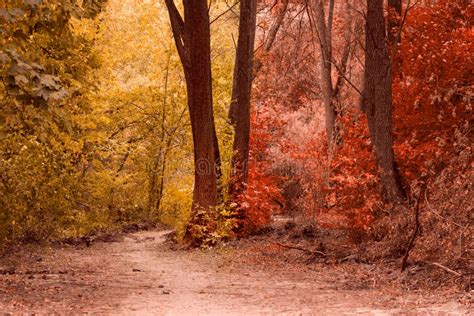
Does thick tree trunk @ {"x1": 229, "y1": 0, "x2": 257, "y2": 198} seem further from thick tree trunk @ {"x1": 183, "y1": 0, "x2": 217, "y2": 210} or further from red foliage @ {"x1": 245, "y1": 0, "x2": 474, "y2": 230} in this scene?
red foliage @ {"x1": 245, "y1": 0, "x2": 474, "y2": 230}

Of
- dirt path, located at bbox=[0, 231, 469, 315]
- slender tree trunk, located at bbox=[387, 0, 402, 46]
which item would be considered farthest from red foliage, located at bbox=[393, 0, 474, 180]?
dirt path, located at bbox=[0, 231, 469, 315]

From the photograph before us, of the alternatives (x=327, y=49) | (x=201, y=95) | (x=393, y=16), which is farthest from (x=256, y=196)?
(x=327, y=49)

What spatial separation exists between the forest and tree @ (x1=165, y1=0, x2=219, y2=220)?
34mm

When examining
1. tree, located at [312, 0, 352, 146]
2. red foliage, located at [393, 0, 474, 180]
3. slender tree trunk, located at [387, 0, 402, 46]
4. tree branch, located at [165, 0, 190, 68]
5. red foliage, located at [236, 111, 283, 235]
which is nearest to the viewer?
red foliage, located at [393, 0, 474, 180]

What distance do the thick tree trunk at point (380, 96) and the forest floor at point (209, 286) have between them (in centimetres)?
214

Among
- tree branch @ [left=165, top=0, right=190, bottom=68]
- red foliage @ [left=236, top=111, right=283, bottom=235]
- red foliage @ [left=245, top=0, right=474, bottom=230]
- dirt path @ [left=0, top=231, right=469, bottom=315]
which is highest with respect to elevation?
tree branch @ [left=165, top=0, right=190, bottom=68]

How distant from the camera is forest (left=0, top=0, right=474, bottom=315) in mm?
7883

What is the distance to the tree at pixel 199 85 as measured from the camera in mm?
14266

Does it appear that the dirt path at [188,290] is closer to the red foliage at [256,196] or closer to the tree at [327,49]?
the red foliage at [256,196]

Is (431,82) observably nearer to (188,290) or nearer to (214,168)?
(214,168)

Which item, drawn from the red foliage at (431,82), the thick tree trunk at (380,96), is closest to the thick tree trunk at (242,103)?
the red foliage at (431,82)

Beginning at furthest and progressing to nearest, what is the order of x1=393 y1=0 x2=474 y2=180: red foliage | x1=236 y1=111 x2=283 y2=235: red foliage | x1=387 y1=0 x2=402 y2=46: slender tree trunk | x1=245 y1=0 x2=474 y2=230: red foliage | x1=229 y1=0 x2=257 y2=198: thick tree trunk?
x1=236 y1=111 x2=283 y2=235: red foliage < x1=229 y1=0 x2=257 y2=198: thick tree trunk < x1=387 y1=0 x2=402 y2=46: slender tree trunk < x1=393 y1=0 x2=474 y2=180: red foliage < x1=245 y1=0 x2=474 y2=230: red foliage

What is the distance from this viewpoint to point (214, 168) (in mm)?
15141

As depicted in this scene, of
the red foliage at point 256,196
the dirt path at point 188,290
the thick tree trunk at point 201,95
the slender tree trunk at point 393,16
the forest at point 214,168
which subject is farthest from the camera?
the red foliage at point 256,196
